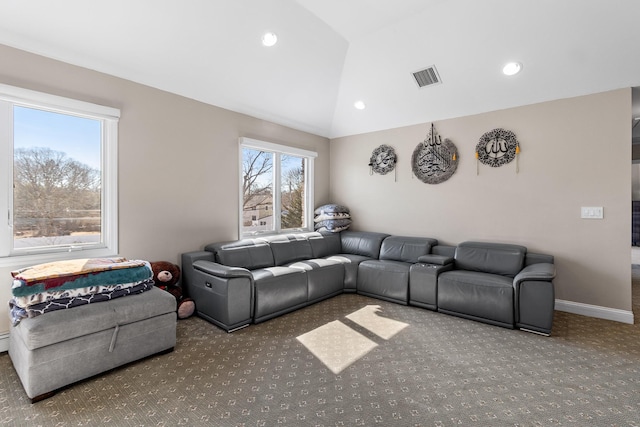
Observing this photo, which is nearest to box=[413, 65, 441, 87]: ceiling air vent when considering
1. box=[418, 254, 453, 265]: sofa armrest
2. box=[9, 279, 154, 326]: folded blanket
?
box=[418, 254, 453, 265]: sofa armrest

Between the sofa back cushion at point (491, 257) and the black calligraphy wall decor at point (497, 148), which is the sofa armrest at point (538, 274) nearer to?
the sofa back cushion at point (491, 257)

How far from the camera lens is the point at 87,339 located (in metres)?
2.21


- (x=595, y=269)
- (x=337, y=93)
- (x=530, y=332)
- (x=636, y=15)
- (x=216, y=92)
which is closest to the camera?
(x=636, y=15)

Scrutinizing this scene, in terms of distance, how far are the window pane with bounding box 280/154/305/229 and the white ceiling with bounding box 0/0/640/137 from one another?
1126 millimetres

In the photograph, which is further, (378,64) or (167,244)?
(378,64)

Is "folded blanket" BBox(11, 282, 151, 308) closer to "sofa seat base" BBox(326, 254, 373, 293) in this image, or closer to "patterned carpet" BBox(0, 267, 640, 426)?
"patterned carpet" BBox(0, 267, 640, 426)

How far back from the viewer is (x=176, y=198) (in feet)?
12.1

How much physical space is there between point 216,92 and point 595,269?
199 inches

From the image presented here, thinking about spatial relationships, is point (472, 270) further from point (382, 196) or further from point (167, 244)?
point (167, 244)

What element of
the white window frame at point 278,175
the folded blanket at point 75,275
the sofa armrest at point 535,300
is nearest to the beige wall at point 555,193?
the sofa armrest at point 535,300

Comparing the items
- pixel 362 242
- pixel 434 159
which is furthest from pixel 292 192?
pixel 434 159

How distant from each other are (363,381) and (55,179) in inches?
131

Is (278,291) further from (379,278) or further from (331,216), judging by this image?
(331,216)

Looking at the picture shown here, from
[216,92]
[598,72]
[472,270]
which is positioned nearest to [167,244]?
[216,92]
